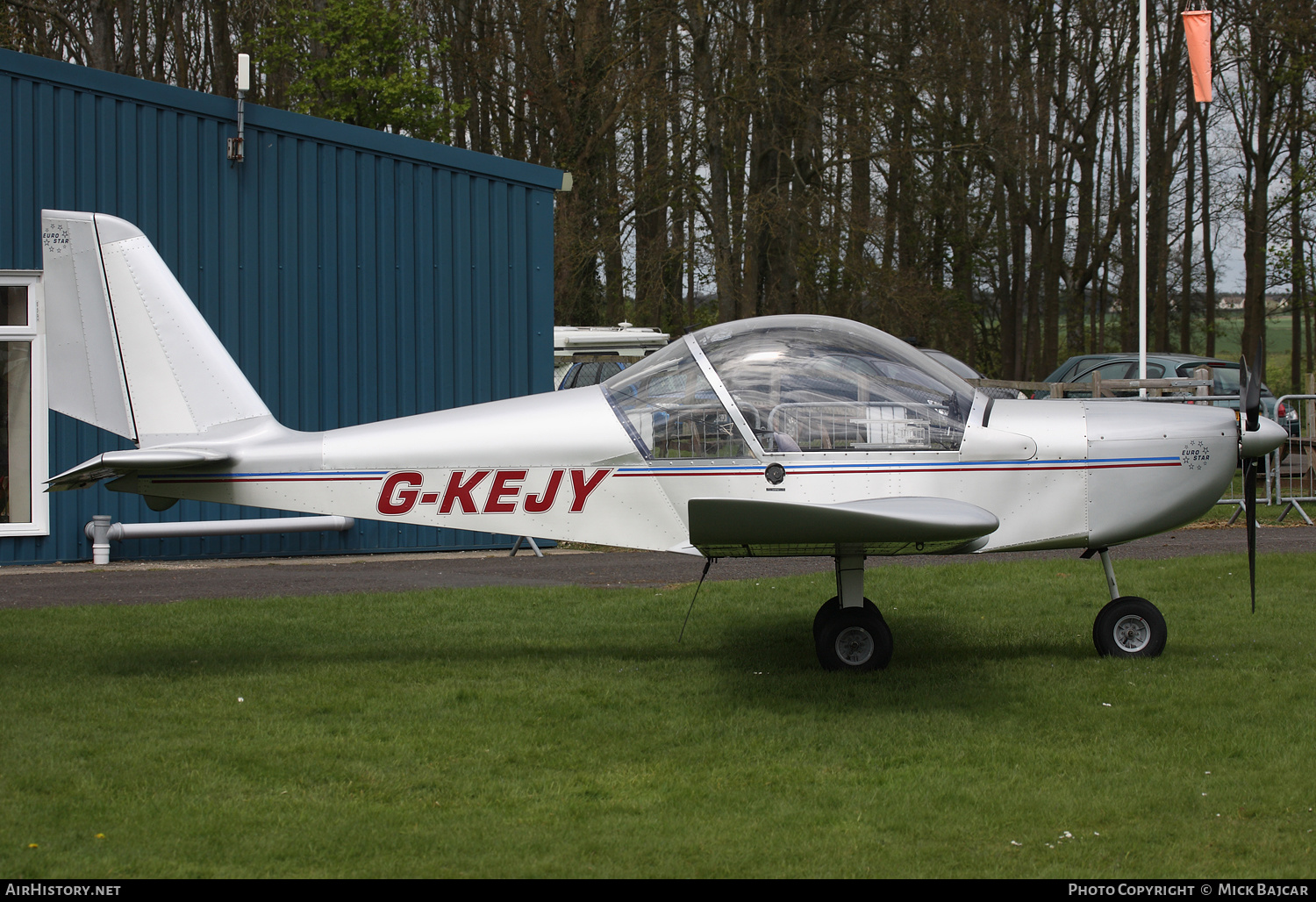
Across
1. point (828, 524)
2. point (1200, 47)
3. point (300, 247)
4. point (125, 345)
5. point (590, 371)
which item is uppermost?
point (1200, 47)

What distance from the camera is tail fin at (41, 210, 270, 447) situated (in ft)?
22.6

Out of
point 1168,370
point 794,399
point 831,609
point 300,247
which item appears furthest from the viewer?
point 1168,370

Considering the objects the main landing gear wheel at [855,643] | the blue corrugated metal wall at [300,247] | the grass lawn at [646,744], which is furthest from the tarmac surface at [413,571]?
the main landing gear wheel at [855,643]

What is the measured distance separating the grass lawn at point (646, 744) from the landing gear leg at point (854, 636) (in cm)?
13

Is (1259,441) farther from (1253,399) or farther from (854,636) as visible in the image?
(854,636)

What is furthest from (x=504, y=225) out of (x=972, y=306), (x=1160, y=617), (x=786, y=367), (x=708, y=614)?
(x=972, y=306)

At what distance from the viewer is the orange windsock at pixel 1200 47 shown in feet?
58.3

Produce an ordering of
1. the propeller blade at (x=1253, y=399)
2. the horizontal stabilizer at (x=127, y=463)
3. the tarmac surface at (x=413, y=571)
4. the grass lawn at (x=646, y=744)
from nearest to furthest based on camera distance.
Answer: the grass lawn at (x=646, y=744) → the horizontal stabilizer at (x=127, y=463) → the propeller blade at (x=1253, y=399) → the tarmac surface at (x=413, y=571)

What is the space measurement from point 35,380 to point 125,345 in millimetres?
5218

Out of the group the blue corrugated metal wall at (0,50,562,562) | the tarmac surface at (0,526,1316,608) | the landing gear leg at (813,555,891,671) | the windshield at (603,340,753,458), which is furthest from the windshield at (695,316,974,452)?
the blue corrugated metal wall at (0,50,562,562)

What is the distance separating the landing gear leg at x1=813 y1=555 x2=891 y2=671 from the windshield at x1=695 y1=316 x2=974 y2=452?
2.40ft

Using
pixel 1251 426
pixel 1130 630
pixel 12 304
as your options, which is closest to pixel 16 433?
pixel 12 304

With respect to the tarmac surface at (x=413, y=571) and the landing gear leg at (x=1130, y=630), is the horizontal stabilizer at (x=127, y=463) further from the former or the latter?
the landing gear leg at (x=1130, y=630)

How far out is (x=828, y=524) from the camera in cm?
575
